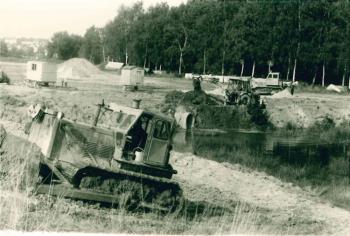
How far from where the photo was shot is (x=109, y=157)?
8.00 meters

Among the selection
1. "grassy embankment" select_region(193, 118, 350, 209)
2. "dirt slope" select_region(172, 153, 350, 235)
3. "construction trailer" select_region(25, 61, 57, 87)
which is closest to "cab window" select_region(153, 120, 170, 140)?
"dirt slope" select_region(172, 153, 350, 235)

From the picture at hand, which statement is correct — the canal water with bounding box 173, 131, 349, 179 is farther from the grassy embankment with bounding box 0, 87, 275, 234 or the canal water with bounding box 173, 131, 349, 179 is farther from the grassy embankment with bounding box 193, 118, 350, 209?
the grassy embankment with bounding box 0, 87, 275, 234

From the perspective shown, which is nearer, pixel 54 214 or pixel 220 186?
pixel 54 214

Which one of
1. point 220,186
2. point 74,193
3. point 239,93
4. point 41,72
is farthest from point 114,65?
point 74,193

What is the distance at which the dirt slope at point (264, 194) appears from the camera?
9.91 metres

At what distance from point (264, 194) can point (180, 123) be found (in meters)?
10.6

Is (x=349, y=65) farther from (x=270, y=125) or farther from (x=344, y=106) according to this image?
(x=270, y=125)

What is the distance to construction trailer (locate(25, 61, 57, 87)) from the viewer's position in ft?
70.8

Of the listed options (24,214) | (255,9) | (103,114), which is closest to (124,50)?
(103,114)

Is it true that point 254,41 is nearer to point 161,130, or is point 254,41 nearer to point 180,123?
point 180,123

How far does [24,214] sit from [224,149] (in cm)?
1224

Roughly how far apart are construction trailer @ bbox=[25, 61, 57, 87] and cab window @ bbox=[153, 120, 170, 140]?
14.1m

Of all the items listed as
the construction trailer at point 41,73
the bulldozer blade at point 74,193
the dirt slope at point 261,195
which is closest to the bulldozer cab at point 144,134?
the bulldozer blade at point 74,193

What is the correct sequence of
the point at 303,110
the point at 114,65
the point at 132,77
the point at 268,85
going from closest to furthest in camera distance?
1. the point at 114,65
2. the point at 132,77
3. the point at 303,110
4. the point at 268,85
